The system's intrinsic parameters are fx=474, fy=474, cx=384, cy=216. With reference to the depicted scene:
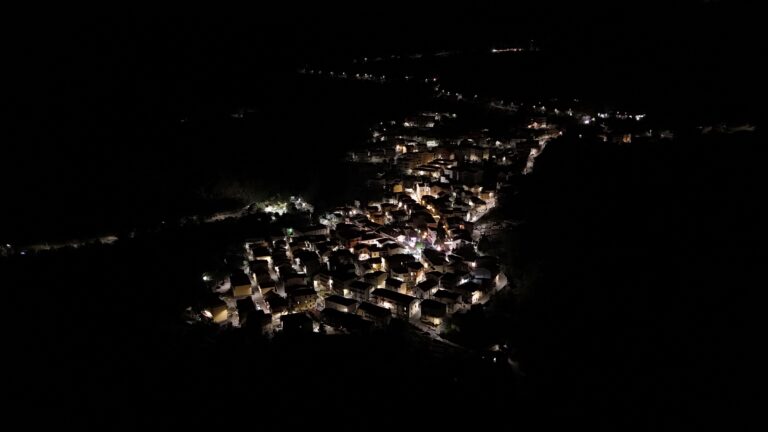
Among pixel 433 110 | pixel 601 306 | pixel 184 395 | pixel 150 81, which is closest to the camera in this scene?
pixel 184 395

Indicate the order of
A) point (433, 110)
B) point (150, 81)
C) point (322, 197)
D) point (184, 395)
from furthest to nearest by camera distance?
point (150, 81) → point (433, 110) → point (322, 197) → point (184, 395)

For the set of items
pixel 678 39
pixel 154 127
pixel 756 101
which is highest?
pixel 678 39

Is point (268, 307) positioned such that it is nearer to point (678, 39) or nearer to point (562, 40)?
point (678, 39)

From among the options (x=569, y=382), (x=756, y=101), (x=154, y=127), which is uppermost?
(x=756, y=101)

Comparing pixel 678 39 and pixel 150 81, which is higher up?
pixel 678 39

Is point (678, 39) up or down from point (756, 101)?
up

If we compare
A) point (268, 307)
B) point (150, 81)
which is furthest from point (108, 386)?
point (150, 81)

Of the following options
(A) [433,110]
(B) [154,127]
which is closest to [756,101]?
(A) [433,110]

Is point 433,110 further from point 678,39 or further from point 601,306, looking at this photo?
point 601,306

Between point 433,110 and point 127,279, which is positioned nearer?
point 127,279
